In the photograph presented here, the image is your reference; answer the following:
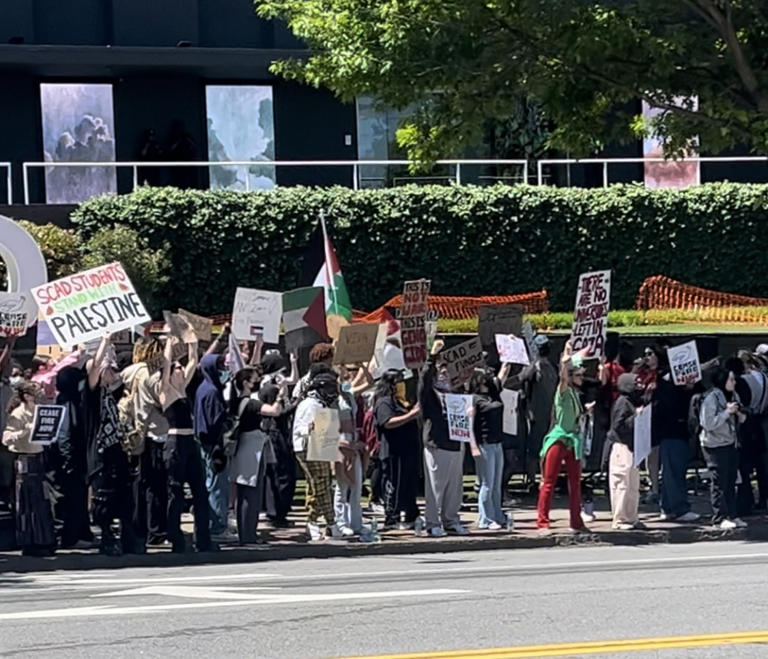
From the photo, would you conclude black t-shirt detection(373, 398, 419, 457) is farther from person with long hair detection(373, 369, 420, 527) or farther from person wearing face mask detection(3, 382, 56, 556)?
person wearing face mask detection(3, 382, 56, 556)

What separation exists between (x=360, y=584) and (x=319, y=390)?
3.01 metres

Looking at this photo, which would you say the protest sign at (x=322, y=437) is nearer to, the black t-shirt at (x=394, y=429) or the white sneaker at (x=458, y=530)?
the black t-shirt at (x=394, y=429)

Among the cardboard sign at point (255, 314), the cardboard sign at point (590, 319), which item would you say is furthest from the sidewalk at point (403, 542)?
the cardboard sign at point (255, 314)

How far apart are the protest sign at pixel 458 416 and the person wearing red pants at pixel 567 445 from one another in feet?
2.82

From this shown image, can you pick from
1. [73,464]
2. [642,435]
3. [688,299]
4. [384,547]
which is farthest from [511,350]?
[688,299]

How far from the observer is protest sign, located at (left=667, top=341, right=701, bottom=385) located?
16547 millimetres

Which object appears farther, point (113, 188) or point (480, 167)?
point (480, 167)

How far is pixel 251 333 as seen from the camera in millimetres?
16578

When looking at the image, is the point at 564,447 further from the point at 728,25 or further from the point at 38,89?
the point at 38,89

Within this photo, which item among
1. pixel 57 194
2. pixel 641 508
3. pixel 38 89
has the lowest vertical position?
pixel 641 508

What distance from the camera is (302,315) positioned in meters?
17.0

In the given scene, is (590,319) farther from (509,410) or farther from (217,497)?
(217,497)

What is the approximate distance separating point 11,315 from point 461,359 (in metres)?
4.41

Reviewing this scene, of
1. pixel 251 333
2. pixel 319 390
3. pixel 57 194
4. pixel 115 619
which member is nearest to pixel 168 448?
pixel 319 390
